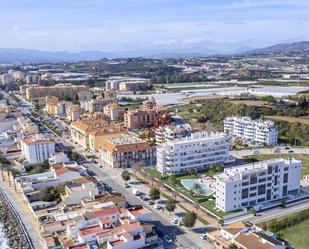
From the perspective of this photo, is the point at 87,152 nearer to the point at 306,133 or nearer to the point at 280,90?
the point at 306,133

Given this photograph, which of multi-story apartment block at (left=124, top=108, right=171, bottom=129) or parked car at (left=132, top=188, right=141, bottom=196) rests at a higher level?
multi-story apartment block at (left=124, top=108, right=171, bottom=129)

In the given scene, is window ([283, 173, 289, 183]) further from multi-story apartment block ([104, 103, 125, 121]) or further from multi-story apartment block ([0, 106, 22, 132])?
multi-story apartment block ([0, 106, 22, 132])

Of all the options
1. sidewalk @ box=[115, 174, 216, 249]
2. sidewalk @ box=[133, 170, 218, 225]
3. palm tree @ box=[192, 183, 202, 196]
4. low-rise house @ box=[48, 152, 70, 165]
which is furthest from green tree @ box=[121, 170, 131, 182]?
low-rise house @ box=[48, 152, 70, 165]

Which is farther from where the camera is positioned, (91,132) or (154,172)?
(91,132)

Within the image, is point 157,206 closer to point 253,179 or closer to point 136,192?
point 136,192

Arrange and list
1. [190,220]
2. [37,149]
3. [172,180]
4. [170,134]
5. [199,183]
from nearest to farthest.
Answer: [190,220], [199,183], [172,180], [37,149], [170,134]

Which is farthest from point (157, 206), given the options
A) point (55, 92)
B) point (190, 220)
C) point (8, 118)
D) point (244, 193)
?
point (55, 92)
